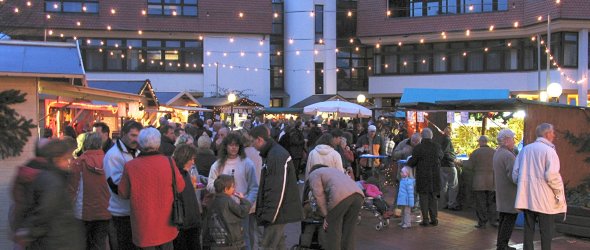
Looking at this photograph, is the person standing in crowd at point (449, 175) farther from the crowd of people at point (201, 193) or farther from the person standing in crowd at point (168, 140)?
the person standing in crowd at point (168, 140)

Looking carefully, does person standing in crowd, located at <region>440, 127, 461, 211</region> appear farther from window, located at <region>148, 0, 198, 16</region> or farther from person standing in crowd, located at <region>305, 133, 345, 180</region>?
window, located at <region>148, 0, 198, 16</region>

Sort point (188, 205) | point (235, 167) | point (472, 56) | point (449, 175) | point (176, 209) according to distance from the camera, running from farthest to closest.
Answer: point (472, 56) → point (449, 175) → point (235, 167) → point (188, 205) → point (176, 209)

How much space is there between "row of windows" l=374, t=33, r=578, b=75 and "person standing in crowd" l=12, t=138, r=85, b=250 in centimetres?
3055

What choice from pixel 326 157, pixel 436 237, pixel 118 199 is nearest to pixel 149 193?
pixel 118 199

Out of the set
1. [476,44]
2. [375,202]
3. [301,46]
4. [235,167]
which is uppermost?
[301,46]

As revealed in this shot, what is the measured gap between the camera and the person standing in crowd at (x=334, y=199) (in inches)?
250

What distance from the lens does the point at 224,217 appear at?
19.1ft

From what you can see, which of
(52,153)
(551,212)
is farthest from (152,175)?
(551,212)

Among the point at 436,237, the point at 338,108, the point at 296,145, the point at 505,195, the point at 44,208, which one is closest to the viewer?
the point at 44,208

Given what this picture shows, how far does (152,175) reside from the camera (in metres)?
4.71

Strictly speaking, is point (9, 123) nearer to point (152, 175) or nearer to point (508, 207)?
point (152, 175)

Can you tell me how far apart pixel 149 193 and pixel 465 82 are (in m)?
32.1

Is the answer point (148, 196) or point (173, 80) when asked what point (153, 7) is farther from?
point (148, 196)

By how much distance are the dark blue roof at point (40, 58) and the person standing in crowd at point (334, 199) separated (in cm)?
339
